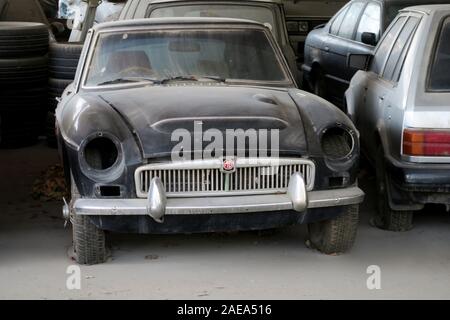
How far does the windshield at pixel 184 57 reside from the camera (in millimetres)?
6027

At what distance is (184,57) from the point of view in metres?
6.14

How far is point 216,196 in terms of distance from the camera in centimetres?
495

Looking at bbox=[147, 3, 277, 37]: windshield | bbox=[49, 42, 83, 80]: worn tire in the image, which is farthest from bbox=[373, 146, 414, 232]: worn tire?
bbox=[49, 42, 83, 80]: worn tire

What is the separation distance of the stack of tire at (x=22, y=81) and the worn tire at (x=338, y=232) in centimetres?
466

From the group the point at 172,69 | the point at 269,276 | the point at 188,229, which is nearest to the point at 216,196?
the point at 188,229

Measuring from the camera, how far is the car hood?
16.4ft

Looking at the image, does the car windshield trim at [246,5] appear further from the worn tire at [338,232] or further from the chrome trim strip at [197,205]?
the chrome trim strip at [197,205]

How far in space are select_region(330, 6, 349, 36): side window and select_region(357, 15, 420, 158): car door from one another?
2.91 m

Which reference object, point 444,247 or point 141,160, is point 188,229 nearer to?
point 141,160

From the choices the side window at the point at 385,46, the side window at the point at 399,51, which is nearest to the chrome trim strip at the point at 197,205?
the side window at the point at 399,51

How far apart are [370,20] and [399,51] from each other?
9.54 feet

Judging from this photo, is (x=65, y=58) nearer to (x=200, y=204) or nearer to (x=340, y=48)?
(x=340, y=48)

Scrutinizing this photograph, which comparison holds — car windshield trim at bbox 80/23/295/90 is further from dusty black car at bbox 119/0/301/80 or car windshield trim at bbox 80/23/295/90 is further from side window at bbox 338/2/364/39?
side window at bbox 338/2/364/39
